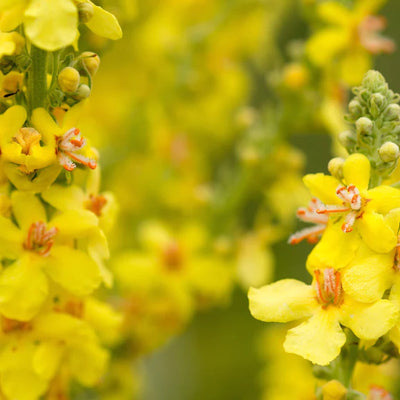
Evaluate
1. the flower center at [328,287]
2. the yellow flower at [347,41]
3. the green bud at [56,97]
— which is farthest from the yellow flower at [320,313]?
the yellow flower at [347,41]

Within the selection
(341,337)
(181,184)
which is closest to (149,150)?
(181,184)

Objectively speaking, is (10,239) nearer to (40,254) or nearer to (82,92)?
(40,254)

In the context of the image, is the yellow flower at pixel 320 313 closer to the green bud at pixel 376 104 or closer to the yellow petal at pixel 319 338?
the yellow petal at pixel 319 338

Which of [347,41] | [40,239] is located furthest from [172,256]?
[40,239]

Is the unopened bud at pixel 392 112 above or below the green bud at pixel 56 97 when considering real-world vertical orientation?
above

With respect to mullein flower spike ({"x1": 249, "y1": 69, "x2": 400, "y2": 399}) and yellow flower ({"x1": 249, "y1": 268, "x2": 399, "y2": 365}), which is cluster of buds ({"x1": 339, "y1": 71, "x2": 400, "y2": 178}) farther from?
yellow flower ({"x1": 249, "y1": 268, "x2": 399, "y2": 365})
